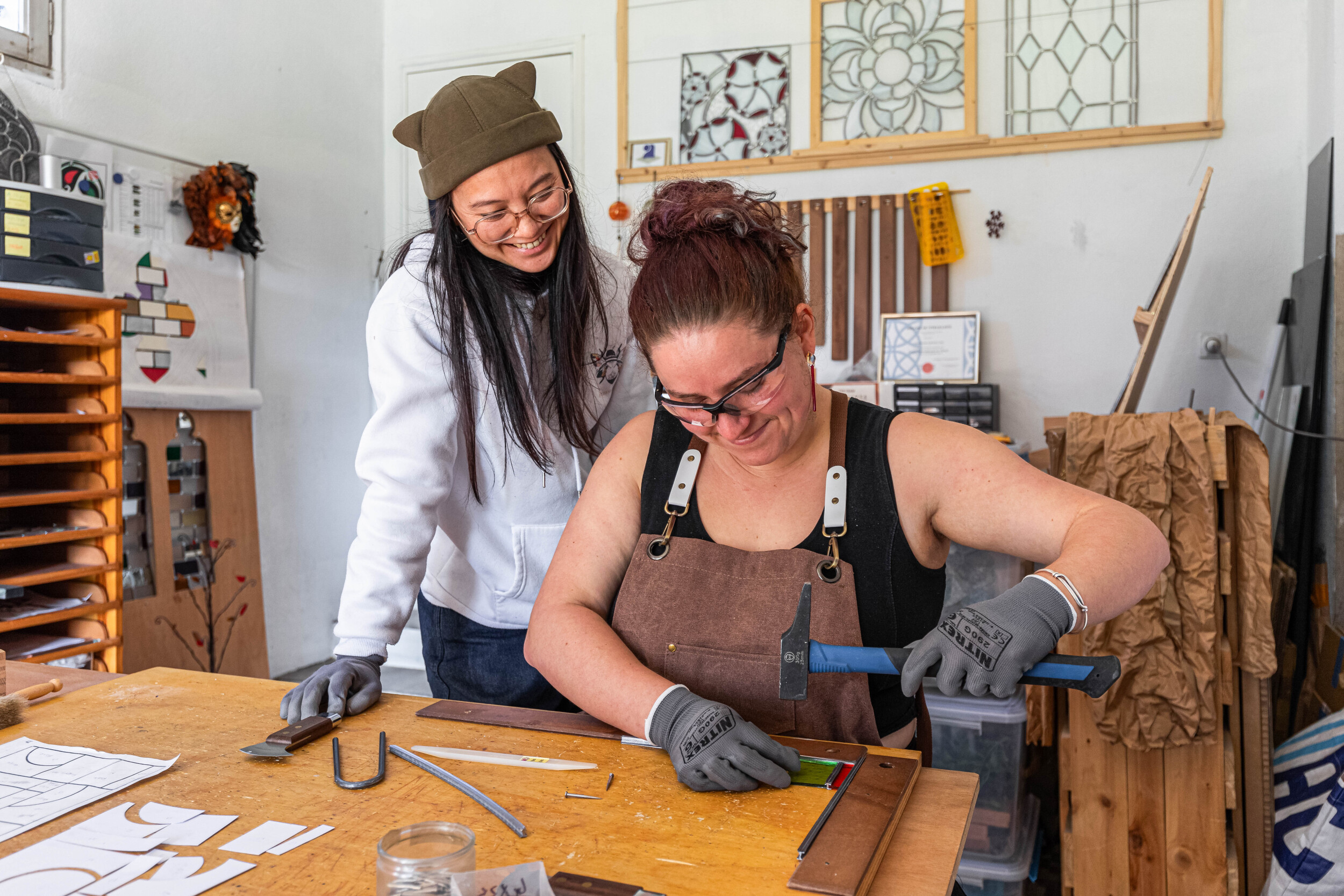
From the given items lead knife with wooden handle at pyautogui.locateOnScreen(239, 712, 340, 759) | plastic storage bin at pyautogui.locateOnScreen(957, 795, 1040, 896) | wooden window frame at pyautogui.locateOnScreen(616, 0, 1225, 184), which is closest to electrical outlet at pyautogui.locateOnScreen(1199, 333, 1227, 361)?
wooden window frame at pyautogui.locateOnScreen(616, 0, 1225, 184)

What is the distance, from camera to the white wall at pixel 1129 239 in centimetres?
318

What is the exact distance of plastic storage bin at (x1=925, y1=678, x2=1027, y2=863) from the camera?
2.40m

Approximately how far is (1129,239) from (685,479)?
8.84 ft

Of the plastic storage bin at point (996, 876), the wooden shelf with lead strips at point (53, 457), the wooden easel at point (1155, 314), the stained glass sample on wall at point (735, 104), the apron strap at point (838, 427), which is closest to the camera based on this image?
the apron strap at point (838, 427)

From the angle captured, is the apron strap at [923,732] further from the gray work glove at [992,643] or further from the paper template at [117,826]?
the paper template at [117,826]

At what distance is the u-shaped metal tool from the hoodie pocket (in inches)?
19.4

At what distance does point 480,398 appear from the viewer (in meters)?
1.60

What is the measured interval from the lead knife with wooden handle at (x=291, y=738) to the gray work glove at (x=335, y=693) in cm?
3

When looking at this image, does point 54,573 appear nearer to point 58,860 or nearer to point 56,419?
point 56,419

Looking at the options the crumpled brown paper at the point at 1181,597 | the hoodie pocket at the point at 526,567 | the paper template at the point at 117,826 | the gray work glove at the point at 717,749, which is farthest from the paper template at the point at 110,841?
the crumpled brown paper at the point at 1181,597

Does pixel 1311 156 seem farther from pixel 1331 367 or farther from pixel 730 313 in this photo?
pixel 730 313

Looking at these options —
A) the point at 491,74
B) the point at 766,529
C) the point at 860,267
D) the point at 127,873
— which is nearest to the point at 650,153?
the point at 491,74

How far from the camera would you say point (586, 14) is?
13.7 ft

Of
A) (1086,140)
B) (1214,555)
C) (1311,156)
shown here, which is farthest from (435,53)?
(1214,555)
